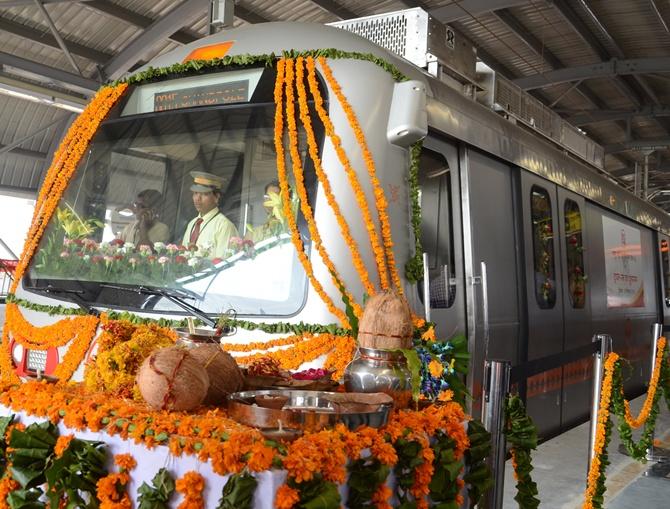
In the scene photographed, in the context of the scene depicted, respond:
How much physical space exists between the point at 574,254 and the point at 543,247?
0.76 meters

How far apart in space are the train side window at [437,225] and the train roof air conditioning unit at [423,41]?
2.15ft

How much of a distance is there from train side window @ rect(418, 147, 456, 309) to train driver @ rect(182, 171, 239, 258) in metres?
1.23

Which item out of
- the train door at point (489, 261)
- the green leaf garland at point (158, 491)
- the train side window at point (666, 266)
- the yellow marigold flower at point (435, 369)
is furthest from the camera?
the train side window at point (666, 266)

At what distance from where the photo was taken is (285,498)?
5.95 feet

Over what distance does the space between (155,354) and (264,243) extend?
1629 millimetres

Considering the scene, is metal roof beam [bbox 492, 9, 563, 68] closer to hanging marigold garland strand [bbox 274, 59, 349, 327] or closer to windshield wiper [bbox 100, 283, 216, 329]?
hanging marigold garland strand [bbox 274, 59, 349, 327]

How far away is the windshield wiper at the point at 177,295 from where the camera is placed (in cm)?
363

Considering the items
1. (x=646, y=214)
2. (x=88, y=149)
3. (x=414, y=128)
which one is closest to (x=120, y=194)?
(x=88, y=149)

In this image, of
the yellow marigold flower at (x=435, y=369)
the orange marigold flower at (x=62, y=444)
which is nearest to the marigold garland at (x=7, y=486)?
the orange marigold flower at (x=62, y=444)

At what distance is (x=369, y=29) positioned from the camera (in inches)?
202

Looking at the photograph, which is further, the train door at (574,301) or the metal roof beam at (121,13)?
the metal roof beam at (121,13)

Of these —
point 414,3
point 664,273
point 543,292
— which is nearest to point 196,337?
point 543,292

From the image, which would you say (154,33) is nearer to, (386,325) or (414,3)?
(414,3)

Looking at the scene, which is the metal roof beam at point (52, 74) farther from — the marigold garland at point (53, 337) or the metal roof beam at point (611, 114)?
the metal roof beam at point (611, 114)
